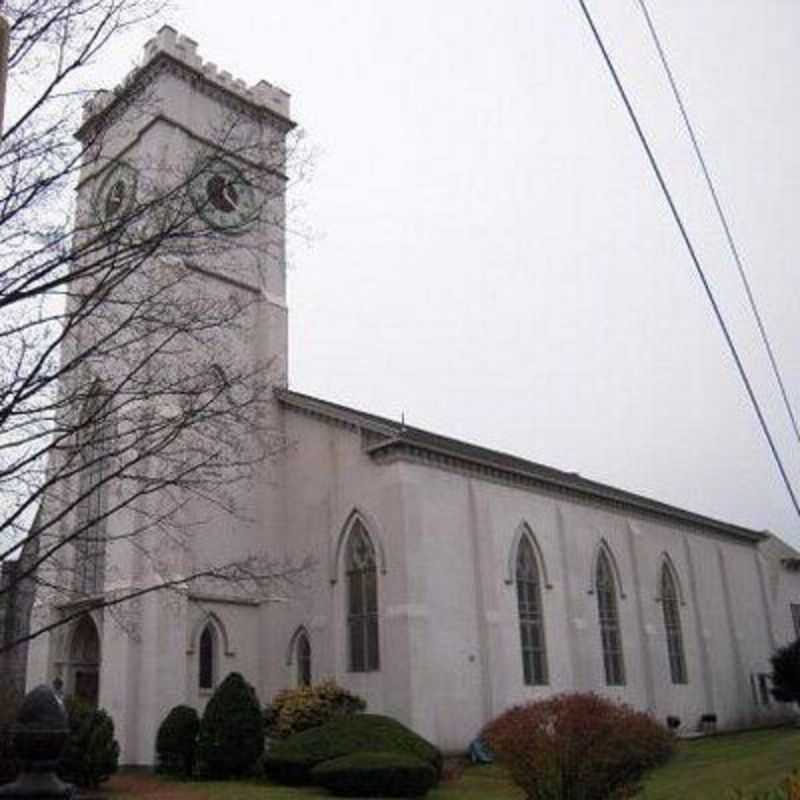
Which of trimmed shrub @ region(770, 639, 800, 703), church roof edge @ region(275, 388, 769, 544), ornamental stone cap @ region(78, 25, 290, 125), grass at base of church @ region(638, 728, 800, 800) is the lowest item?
grass at base of church @ region(638, 728, 800, 800)

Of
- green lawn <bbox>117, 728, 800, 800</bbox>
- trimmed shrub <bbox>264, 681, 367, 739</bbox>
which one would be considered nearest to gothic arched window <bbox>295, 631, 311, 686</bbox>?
trimmed shrub <bbox>264, 681, 367, 739</bbox>

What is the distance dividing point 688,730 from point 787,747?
31.6 ft

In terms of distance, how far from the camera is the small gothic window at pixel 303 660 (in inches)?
1072

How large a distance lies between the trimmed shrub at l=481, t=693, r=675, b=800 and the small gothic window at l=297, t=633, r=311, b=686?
12.9 metres

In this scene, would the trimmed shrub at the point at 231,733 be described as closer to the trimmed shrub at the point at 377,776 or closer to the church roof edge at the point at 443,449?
the trimmed shrub at the point at 377,776

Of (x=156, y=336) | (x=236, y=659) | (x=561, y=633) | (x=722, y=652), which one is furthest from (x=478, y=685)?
(x=156, y=336)

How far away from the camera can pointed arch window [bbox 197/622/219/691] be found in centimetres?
2650

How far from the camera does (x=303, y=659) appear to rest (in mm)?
27500

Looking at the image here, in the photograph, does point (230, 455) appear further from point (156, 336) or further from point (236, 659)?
point (236, 659)

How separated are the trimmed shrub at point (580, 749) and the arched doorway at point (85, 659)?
16675 mm

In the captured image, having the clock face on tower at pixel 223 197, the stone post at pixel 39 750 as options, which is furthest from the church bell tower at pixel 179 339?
the stone post at pixel 39 750

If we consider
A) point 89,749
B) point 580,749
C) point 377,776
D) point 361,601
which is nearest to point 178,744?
point 89,749

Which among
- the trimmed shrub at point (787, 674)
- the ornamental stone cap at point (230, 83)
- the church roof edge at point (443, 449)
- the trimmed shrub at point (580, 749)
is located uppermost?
the ornamental stone cap at point (230, 83)

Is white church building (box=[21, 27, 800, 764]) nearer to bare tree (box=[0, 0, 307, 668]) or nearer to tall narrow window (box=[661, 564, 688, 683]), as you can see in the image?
tall narrow window (box=[661, 564, 688, 683])
